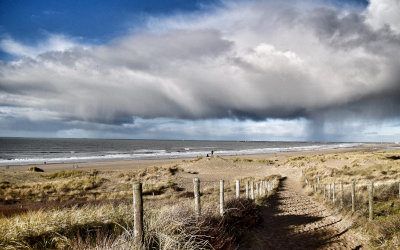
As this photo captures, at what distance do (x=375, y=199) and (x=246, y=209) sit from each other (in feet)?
33.0

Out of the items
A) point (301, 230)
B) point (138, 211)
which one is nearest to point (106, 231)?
point (138, 211)

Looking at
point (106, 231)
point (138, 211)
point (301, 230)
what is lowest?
point (301, 230)

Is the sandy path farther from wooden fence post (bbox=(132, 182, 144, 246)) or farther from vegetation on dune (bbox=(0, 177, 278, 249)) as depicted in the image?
wooden fence post (bbox=(132, 182, 144, 246))

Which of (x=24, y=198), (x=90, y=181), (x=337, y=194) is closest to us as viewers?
(x=337, y=194)

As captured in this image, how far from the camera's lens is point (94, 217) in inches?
426

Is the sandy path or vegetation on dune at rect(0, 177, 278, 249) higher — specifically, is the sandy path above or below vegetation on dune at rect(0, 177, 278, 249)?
below

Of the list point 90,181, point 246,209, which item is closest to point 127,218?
point 246,209

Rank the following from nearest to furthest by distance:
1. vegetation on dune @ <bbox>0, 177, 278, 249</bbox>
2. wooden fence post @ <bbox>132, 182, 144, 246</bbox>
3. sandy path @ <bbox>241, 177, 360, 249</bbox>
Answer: wooden fence post @ <bbox>132, 182, 144, 246</bbox> < vegetation on dune @ <bbox>0, 177, 278, 249</bbox> < sandy path @ <bbox>241, 177, 360, 249</bbox>

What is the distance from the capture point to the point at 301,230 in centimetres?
1598

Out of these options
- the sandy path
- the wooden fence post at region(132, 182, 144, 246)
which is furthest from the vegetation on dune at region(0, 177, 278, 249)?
the sandy path

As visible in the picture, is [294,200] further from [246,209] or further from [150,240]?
[150,240]

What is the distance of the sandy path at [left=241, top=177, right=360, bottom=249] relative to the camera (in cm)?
1366

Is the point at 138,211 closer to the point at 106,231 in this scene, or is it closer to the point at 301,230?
the point at 106,231

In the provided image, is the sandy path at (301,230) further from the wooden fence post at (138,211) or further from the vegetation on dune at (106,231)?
the wooden fence post at (138,211)
